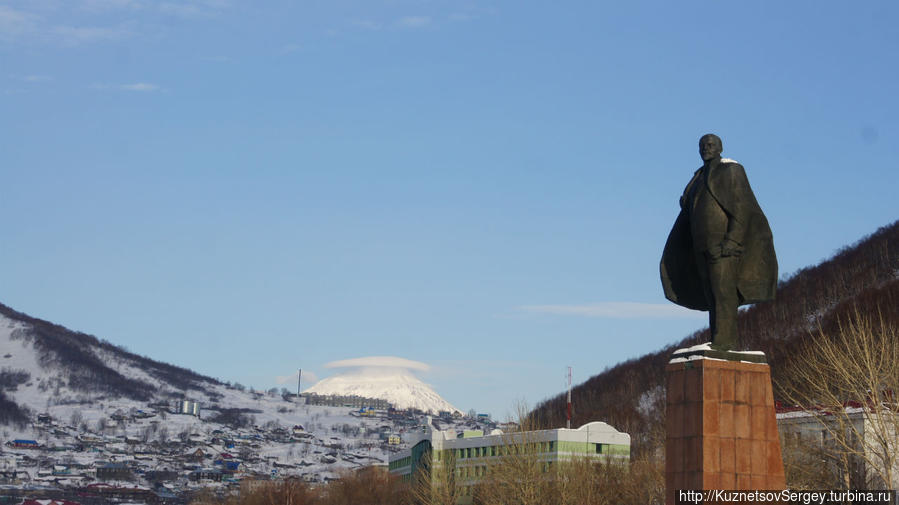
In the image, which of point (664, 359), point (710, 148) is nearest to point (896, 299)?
point (664, 359)

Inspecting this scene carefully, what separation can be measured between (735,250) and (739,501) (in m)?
3.19

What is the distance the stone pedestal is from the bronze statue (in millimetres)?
483

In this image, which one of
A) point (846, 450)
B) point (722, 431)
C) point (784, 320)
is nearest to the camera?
point (722, 431)

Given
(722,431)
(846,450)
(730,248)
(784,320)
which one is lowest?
(722,431)

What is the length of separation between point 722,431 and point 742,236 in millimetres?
2560

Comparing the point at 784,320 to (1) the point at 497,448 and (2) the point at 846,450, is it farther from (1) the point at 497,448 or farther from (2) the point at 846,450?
(2) the point at 846,450

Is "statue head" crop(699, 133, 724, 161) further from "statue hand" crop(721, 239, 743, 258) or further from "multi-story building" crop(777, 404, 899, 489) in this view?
"multi-story building" crop(777, 404, 899, 489)

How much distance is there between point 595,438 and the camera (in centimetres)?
9262

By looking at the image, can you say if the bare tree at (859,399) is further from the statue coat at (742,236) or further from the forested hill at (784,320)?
the forested hill at (784,320)

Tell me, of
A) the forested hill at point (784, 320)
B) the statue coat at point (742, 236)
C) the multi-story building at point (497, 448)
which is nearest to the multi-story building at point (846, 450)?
the multi-story building at point (497, 448)

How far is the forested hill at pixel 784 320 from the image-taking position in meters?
123

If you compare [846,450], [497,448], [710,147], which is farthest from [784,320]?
[710,147]

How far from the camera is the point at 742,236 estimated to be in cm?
1616

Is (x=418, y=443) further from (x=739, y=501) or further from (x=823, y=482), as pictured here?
(x=739, y=501)
